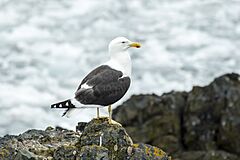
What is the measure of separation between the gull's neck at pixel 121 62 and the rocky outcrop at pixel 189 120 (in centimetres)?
1116

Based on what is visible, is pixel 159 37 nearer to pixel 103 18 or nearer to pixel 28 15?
pixel 103 18

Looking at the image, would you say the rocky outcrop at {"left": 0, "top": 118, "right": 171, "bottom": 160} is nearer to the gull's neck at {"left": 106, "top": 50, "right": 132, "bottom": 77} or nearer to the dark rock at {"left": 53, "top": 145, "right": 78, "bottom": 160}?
the dark rock at {"left": 53, "top": 145, "right": 78, "bottom": 160}

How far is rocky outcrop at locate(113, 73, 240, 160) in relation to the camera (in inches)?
848

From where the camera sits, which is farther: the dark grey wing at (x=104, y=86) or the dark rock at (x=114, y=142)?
the dark grey wing at (x=104, y=86)

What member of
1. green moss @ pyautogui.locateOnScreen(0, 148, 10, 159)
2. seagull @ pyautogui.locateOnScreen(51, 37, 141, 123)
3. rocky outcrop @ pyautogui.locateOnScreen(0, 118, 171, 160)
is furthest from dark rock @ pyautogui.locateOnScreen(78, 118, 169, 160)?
green moss @ pyautogui.locateOnScreen(0, 148, 10, 159)

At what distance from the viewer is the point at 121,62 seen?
34.1 feet

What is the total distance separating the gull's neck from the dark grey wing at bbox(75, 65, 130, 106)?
0.32 feet

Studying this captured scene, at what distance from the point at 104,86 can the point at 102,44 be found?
26.7 metres

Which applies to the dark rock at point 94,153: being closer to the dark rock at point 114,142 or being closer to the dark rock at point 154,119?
the dark rock at point 114,142

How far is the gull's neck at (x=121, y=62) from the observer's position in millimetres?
10352

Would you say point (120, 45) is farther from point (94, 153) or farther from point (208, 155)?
point (208, 155)

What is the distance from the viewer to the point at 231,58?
34875 mm

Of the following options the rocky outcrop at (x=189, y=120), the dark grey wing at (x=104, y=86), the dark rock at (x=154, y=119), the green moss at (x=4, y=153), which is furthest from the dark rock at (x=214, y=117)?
the green moss at (x=4, y=153)

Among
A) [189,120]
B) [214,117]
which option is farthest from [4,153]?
[214,117]
